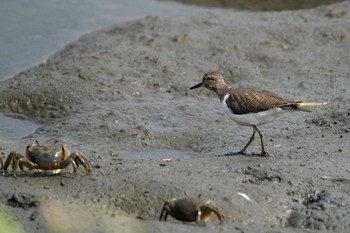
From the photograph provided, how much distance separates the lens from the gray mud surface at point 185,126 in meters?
6.99

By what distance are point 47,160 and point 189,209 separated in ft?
5.13

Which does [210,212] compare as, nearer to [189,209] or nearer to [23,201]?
[189,209]

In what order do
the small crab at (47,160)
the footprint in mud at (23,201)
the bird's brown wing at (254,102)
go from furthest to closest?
the bird's brown wing at (254,102), the small crab at (47,160), the footprint in mud at (23,201)

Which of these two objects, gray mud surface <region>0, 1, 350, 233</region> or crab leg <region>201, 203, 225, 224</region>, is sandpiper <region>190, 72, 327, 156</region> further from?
crab leg <region>201, 203, 225, 224</region>

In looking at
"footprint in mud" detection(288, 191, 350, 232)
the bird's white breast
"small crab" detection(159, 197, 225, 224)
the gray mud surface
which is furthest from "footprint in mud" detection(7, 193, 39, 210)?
the bird's white breast

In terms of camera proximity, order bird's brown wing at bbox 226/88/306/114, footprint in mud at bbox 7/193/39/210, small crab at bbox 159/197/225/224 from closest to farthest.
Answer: small crab at bbox 159/197/225/224
footprint in mud at bbox 7/193/39/210
bird's brown wing at bbox 226/88/306/114

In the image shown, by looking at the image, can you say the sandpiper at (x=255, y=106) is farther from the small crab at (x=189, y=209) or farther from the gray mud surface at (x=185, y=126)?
the small crab at (x=189, y=209)

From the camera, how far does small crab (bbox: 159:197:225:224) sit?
6484 mm

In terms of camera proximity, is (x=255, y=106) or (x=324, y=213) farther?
(x=255, y=106)

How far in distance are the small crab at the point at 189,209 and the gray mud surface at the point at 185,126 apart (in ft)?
0.28

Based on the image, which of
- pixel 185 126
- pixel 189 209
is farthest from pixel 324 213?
pixel 185 126

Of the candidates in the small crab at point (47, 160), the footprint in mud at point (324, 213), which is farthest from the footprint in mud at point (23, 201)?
the footprint in mud at point (324, 213)

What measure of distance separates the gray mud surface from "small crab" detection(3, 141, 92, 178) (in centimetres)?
10

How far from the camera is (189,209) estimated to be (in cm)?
648
